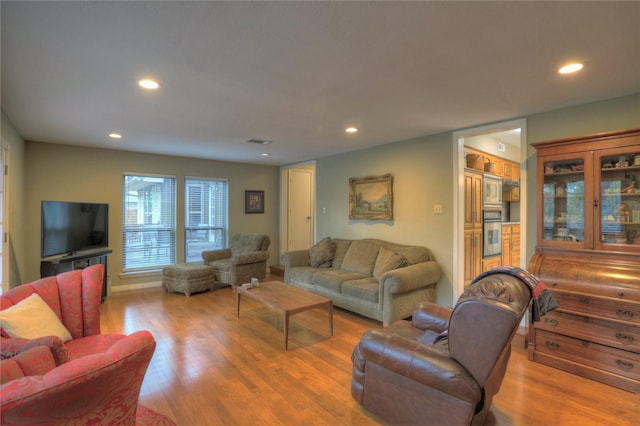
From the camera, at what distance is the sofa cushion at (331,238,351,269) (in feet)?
16.3

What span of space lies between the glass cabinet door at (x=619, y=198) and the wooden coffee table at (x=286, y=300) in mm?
2573

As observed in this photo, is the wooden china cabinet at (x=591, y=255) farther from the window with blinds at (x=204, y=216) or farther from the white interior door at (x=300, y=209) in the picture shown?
the window with blinds at (x=204, y=216)

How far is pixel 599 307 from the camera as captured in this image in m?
2.46

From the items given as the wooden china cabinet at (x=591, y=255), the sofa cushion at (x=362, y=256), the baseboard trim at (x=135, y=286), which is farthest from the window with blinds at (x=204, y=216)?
the wooden china cabinet at (x=591, y=255)

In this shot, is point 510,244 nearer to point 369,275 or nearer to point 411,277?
point 369,275

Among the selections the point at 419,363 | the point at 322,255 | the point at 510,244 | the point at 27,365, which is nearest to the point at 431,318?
the point at 419,363

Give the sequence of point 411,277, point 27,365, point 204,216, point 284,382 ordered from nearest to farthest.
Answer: point 27,365, point 284,382, point 411,277, point 204,216

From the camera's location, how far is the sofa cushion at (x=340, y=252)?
16.3ft

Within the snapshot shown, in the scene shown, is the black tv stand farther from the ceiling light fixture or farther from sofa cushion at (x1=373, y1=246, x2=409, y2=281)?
sofa cushion at (x1=373, y1=246, x2=409, y2=281)

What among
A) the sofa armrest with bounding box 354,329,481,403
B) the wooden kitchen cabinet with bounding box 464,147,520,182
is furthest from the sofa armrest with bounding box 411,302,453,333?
the wooden kitchen cabinet with bounding box 464,147,520,182

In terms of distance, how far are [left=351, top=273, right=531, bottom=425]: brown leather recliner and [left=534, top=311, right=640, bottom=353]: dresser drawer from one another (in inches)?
45.8

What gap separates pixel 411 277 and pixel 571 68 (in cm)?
237

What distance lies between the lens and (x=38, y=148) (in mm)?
4566

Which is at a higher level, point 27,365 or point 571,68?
point 571,68
